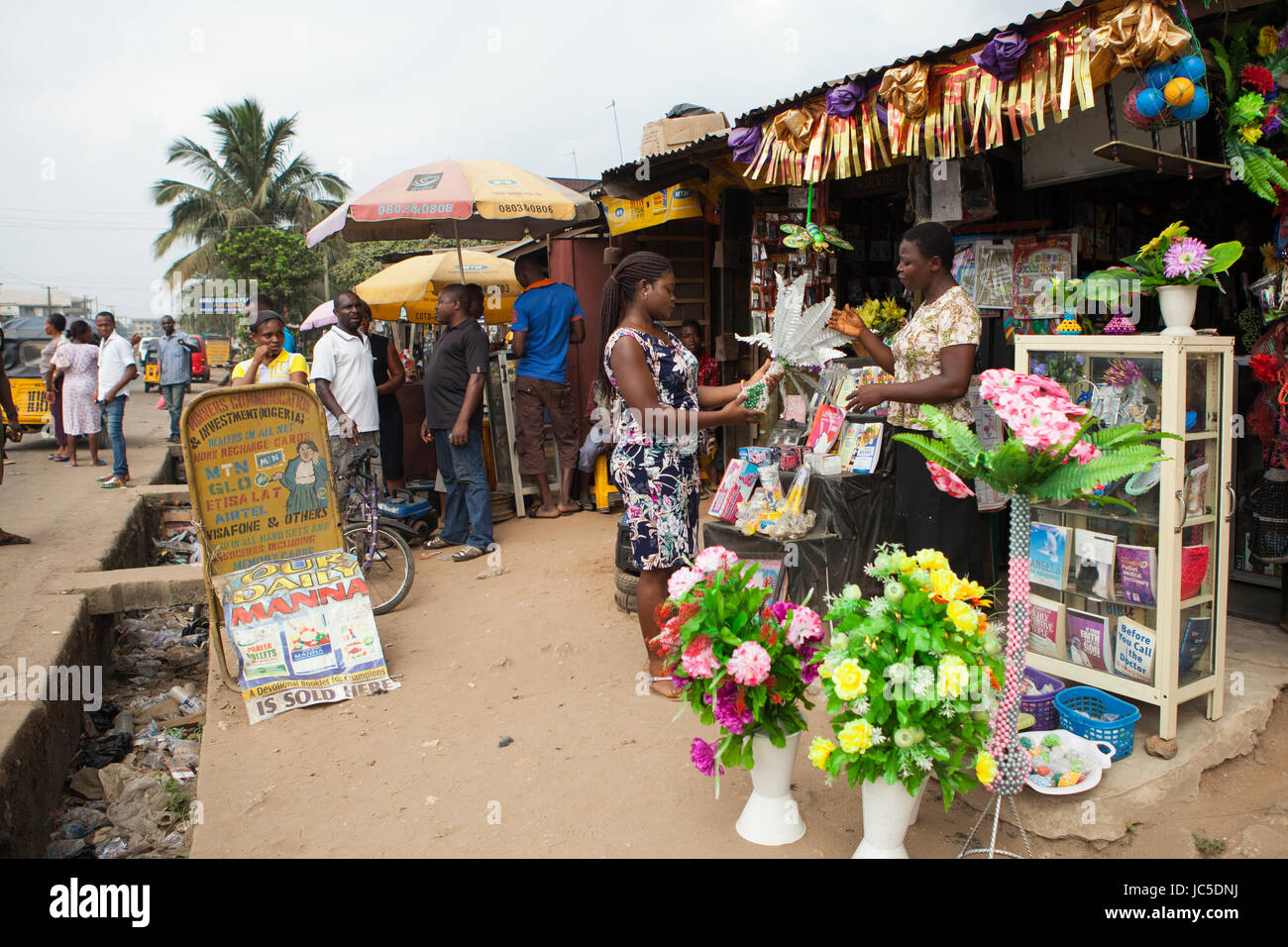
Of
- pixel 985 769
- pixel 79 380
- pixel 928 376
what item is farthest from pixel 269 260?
pixel 985 769

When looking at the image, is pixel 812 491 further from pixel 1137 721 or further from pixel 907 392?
pixel 1137 721

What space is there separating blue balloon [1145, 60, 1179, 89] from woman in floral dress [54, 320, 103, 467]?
1127cm

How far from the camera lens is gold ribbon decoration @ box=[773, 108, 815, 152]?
16.4 ft

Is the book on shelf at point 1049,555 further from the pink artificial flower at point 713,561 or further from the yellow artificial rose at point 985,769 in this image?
the pink artificial flower at point 713,561

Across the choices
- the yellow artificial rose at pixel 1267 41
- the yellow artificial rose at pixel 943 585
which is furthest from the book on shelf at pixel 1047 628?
the yellow artificial rose at pixel 1267 41

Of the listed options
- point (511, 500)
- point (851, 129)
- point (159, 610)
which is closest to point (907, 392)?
point (851, 129)

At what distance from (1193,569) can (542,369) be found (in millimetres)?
5291

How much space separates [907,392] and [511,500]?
192 inches

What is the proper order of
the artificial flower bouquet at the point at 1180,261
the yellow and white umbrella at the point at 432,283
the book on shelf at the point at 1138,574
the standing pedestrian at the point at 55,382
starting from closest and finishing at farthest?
the artificial flower bouquet at the point at 1180,261 → the book on shelf at the point at 1138,574 → the yellow and white umbrella at the point at 432,283 → the standing pedestrian at the point at 55,382

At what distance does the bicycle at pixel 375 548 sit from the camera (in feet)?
18.5

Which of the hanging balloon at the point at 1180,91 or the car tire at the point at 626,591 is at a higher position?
the hanging balloon at the point at 1180,91

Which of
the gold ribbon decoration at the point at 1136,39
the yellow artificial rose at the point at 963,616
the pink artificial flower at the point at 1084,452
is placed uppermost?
the gold ribbon decoration at the point at 1136,39

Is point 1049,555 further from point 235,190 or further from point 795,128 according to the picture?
point 235,190

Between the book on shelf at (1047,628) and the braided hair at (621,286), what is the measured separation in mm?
2050
